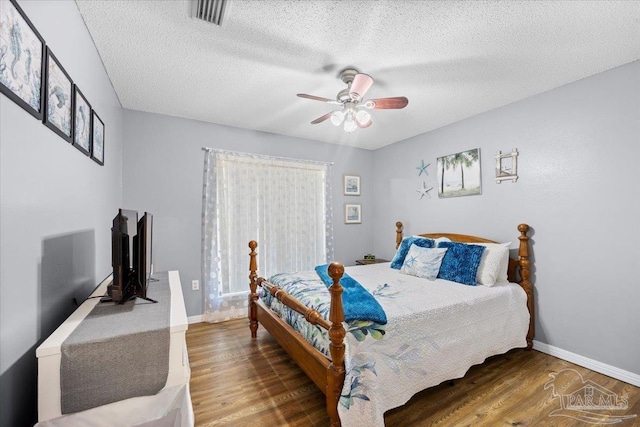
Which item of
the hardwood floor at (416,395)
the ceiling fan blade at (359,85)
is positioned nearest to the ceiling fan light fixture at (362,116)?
the ceiling fan blade at (359,85)

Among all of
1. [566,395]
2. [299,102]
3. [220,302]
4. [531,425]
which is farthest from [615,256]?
[220,302]

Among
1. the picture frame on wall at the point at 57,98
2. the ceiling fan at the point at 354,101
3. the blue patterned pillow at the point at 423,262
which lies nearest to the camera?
the picture frame on wall at the point at 57,98

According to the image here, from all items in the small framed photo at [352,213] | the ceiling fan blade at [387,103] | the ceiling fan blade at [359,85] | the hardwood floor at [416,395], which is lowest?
the hardwood floor at [416,395]

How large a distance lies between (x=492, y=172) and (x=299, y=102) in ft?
7.69

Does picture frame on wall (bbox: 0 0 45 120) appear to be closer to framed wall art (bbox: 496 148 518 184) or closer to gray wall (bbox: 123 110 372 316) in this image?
gray wall (bbox: 123 110 372 316)

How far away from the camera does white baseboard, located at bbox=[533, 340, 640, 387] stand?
217 centimetres

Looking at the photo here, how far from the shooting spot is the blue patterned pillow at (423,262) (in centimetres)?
290

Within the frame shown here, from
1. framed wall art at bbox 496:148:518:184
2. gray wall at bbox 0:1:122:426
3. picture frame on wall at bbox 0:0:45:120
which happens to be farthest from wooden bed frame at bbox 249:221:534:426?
picture frame on wall at bbox 0:0:45:120

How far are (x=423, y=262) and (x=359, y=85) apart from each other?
6.44 ft

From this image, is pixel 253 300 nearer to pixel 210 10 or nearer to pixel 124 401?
pixel 124 401

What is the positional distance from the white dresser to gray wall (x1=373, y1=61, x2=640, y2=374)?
126 inches

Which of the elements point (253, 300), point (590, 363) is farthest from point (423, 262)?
point (253, 300)

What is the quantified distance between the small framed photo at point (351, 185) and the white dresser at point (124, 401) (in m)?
3.65

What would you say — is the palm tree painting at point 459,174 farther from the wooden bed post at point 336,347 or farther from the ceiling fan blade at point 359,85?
the wooden bed post at point 336,347
